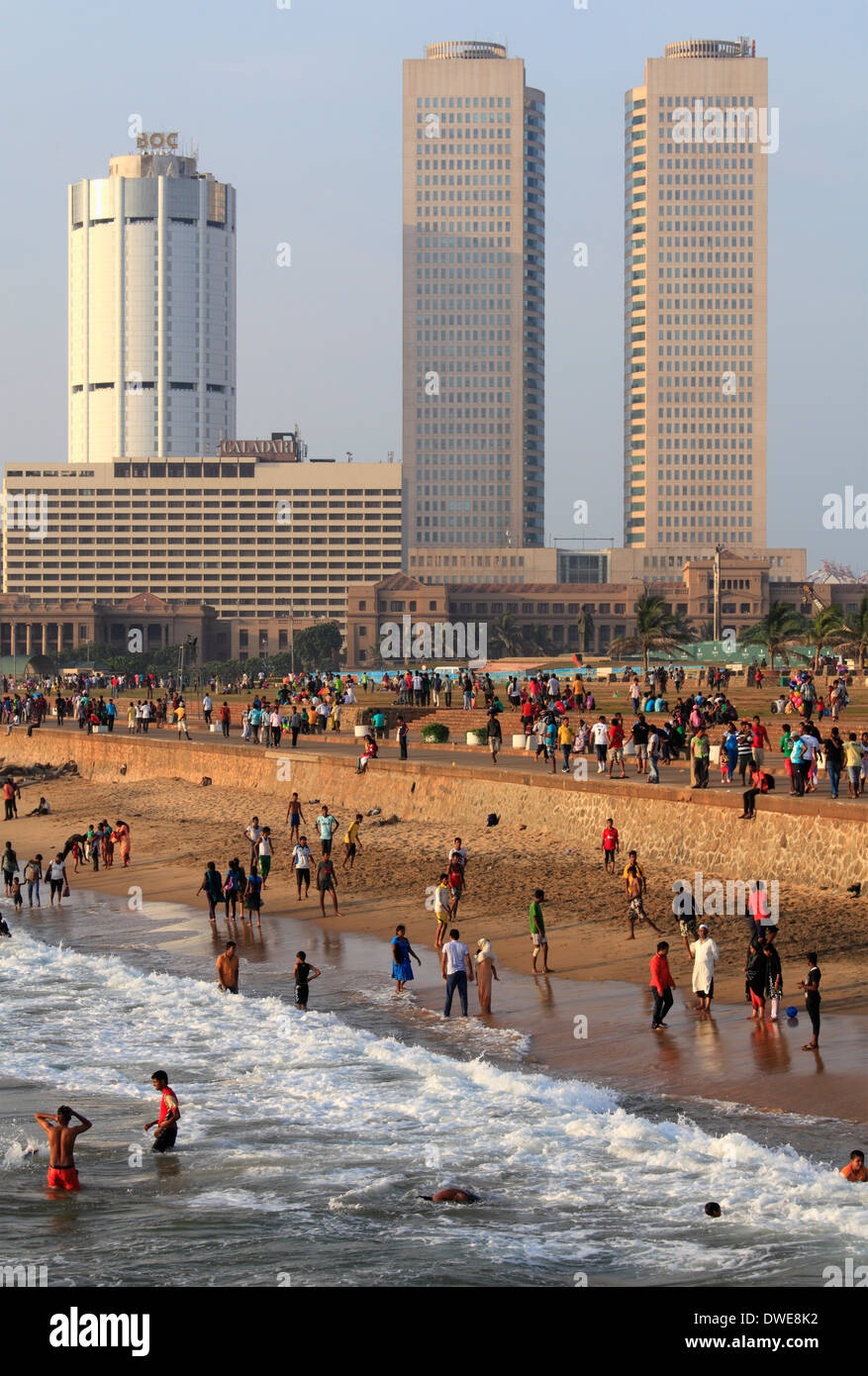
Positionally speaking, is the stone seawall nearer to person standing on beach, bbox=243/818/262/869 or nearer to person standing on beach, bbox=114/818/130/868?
person standing on beach, bbox=243/818/262/869

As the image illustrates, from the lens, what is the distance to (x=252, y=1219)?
14.4m

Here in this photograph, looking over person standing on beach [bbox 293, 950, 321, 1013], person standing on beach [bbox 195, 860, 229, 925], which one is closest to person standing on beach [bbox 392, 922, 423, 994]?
person standing on beach [bbox 293, 950, 321, 1013]

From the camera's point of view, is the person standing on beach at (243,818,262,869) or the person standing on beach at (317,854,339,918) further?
the person standing on beach at (243,818,262,869)

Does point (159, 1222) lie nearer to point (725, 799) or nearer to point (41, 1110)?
point (41, 1110)

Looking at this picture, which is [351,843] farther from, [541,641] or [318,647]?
[318,647]

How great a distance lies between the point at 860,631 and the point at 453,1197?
167 ft

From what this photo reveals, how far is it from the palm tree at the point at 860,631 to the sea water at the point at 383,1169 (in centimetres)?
4439

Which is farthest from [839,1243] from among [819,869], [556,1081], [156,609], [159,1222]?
[156,609]

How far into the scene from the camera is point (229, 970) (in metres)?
23.0

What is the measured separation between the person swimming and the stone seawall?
13.1 meters

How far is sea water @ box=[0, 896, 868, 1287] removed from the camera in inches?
526

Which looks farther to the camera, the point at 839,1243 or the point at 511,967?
the point at 511,967

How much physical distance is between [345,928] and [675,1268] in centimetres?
1512

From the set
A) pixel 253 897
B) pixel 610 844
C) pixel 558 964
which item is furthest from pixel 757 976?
pixel 253 897
